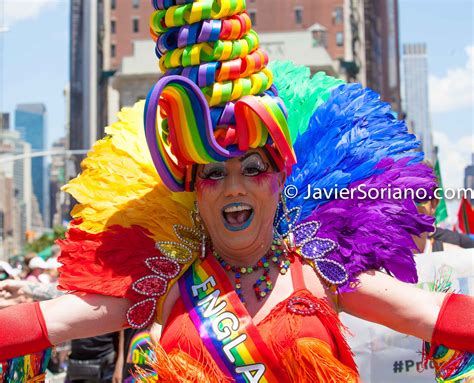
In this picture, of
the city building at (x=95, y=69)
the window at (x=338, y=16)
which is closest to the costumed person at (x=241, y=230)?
the city building at (x=95, y=69)

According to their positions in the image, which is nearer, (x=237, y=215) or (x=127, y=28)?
(x=237, y=215)

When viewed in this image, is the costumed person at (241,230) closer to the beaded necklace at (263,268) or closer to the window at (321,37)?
the beaded necklace at (263,268)

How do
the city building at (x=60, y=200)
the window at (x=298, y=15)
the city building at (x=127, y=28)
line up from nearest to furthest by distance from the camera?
the window at (x=298, y=15), the city building at (x=127, y=28), the city building at (x=60, y=200)

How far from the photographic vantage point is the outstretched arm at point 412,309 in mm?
2891

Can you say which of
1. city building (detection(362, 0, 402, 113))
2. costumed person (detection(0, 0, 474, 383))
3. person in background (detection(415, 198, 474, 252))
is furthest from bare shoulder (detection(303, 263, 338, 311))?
city building (detection(362, 0, 402, 113))

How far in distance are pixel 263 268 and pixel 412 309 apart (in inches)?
22.7

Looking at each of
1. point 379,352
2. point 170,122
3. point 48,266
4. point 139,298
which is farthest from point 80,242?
point 48,266

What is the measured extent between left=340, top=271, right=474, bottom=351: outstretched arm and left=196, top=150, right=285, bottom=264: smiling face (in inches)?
16.9

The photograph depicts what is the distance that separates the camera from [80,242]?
10.9ft

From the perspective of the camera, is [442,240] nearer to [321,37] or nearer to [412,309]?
[412,309]

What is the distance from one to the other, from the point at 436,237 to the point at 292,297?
299 cm

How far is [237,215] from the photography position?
121 inches

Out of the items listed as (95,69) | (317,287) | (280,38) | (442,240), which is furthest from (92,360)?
(95,69)

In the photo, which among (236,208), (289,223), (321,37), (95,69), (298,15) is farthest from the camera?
(95,69)
